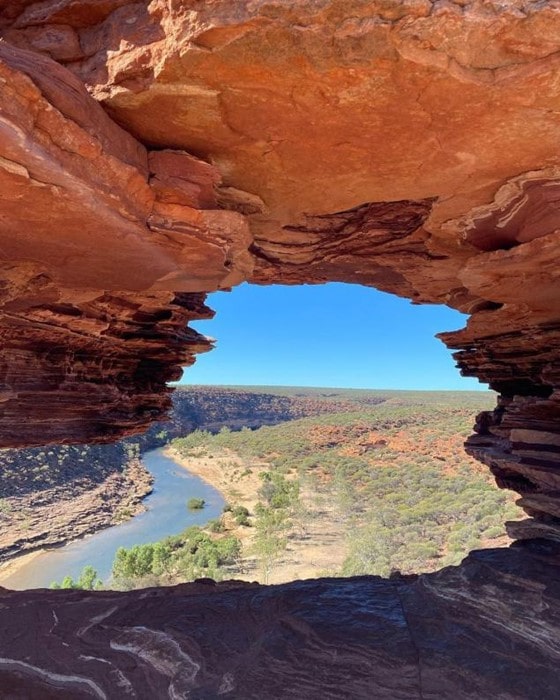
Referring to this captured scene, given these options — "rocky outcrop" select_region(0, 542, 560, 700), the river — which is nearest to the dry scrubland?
"rocky outcrop" select_region(0, 542, 560, 700)

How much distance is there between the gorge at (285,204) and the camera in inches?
132

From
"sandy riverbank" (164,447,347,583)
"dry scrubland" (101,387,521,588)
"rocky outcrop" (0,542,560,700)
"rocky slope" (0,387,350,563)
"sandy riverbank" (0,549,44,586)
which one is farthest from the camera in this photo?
"rocky slope" (0,387,350,563)

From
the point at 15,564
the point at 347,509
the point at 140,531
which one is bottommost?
the point at 140,531

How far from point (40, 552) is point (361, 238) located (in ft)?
108

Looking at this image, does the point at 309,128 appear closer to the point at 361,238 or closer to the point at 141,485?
the point at 361,238

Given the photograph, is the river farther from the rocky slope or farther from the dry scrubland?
the dry scrubland

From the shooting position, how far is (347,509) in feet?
118

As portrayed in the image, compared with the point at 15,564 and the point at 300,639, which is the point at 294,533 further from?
the point at 300,639

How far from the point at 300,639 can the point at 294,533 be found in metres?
29.3

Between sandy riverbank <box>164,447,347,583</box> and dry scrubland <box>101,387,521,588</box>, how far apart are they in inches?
4.3

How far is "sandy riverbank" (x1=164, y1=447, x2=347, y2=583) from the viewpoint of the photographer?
2556 cm

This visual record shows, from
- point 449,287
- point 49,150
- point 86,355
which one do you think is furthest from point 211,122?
point 86,355

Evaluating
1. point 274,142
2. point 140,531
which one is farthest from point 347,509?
point 274,142

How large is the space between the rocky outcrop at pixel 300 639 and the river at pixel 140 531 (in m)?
24.7
